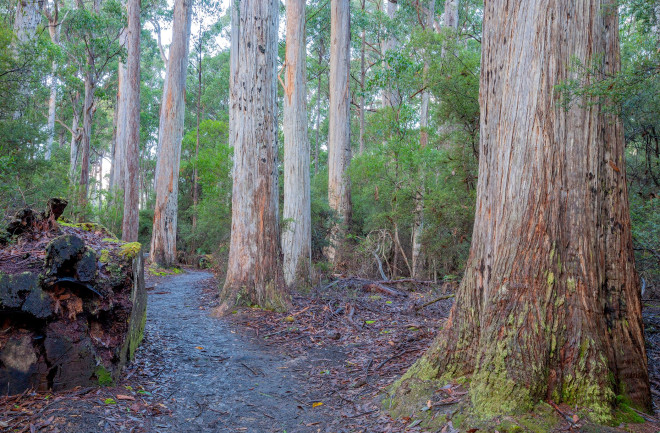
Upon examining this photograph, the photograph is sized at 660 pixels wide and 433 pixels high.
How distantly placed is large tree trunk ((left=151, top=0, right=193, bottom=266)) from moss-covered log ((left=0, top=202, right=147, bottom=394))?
11658 millimetres

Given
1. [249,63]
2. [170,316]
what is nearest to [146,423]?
[170,316]

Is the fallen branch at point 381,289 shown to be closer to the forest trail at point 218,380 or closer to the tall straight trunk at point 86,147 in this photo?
the forest trail at point 218,380

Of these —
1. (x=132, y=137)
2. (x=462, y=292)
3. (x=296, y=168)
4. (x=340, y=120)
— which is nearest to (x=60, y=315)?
(x=462, y=292)

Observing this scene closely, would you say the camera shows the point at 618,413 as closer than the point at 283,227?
Yes

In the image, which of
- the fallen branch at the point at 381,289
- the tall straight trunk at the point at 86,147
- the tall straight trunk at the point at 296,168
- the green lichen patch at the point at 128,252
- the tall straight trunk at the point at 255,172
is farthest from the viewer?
the tall straight trunk at the point at 86,147

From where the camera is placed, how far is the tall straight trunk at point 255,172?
7.61 meters

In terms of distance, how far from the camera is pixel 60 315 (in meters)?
3.55

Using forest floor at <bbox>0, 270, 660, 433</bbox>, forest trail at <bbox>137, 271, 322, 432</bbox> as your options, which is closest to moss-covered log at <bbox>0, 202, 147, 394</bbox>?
forest floor at <bbox>0, 270, 660, 433</bbox>

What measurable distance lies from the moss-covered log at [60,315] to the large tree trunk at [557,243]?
2983mm

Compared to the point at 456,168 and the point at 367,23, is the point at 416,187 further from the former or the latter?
the point at 367,23

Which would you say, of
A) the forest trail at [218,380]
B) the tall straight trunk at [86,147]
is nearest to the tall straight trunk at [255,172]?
the forest trail at [218,380]

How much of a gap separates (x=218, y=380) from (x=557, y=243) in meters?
3.42

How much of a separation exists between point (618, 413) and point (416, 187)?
29.8 feet

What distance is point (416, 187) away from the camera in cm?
1167
